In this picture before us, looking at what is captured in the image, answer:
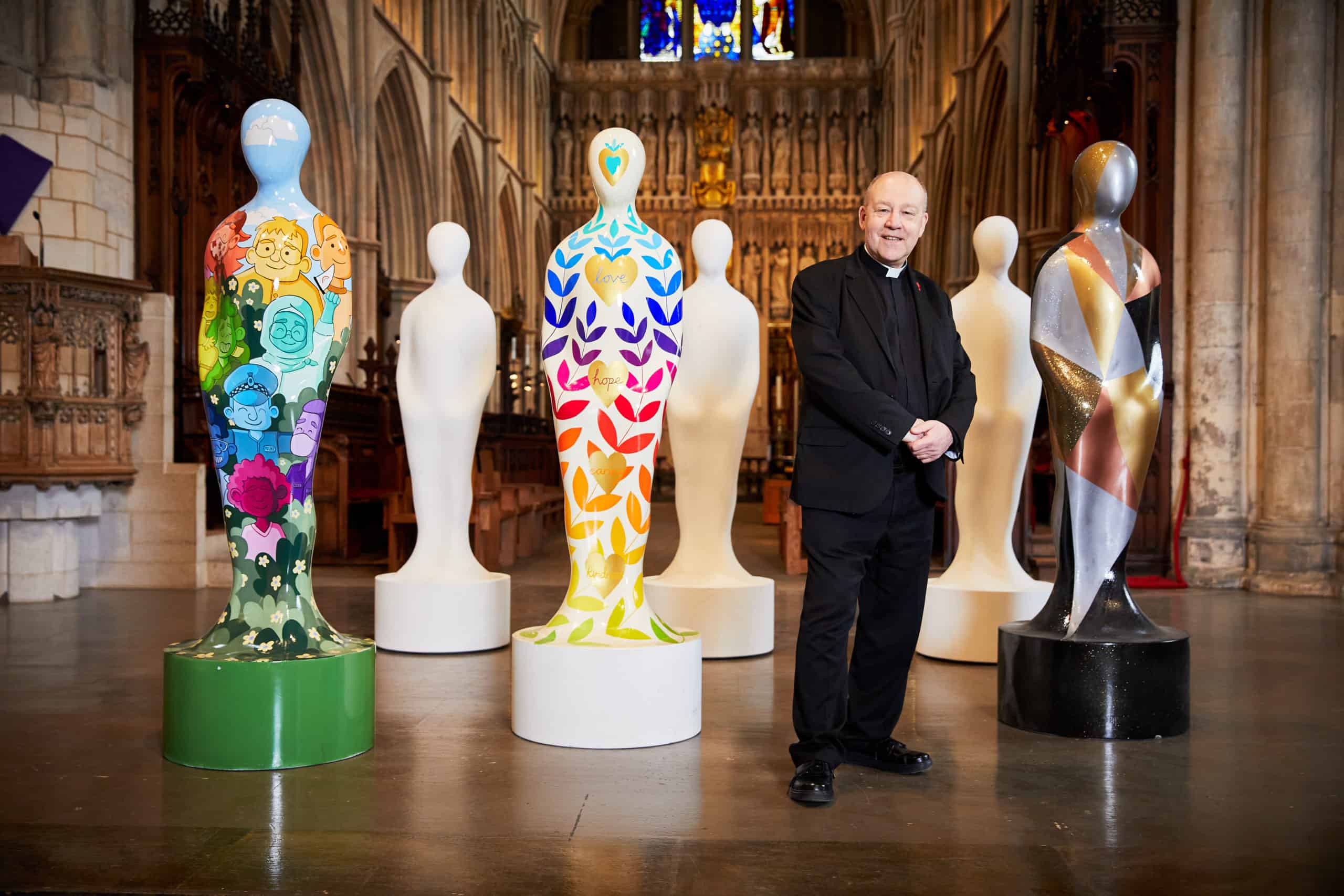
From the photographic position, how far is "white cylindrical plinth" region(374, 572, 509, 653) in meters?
4.95

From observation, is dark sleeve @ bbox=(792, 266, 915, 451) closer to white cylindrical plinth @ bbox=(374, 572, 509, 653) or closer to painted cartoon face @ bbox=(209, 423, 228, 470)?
painted cartoon face @ bbox=(209, 423, 228, 470)

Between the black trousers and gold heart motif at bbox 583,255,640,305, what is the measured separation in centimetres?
89

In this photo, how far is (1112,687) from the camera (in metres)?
3.42

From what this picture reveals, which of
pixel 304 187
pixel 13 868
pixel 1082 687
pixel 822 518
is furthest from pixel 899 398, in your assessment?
pixel 304 187

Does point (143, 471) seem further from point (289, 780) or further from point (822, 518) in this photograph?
point (822, 518)

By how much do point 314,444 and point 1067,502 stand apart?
2196 millimetres

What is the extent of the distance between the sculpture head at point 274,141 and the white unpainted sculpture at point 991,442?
8.85ft

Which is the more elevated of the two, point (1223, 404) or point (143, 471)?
point (1223, 404)

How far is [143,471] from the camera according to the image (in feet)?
23.4

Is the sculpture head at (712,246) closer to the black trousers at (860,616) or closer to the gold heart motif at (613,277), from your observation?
the gold heart motif at (613,277)

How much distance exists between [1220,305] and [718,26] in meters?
21.7

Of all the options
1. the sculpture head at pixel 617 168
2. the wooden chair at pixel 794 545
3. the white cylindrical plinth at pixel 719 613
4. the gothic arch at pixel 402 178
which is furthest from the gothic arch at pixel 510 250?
the sculpture head at pixel 617 168

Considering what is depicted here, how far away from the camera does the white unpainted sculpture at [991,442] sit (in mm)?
4801

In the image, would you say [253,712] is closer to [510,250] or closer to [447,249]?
[447,249]
